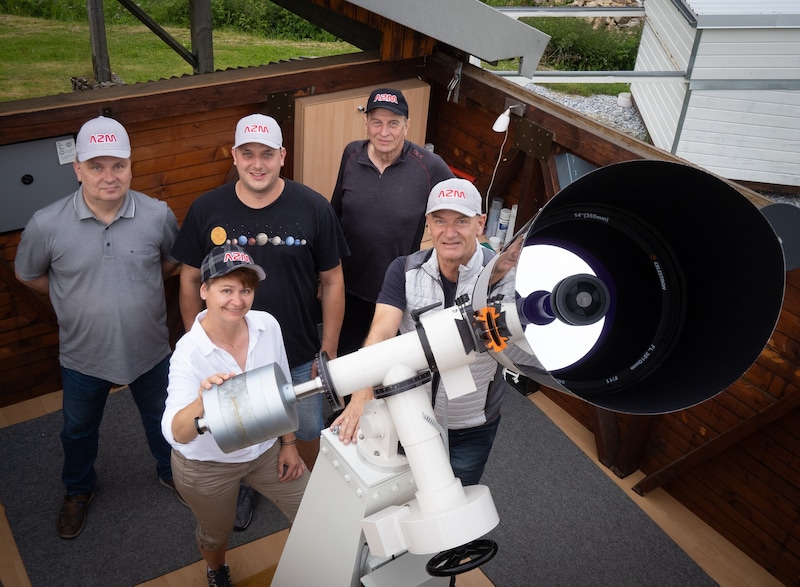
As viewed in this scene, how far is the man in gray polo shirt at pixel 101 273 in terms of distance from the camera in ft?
10.9

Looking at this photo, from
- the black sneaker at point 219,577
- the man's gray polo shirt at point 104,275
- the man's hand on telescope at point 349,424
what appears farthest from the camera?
the black sneaker at point 219,577

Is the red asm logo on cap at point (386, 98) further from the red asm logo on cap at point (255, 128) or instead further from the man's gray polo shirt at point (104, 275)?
the man's gray polo shirt at point (104, 275)

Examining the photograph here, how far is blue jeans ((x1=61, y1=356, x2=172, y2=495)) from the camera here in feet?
12.0

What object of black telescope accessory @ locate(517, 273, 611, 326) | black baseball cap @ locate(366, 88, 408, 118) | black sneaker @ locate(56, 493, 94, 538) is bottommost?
black sneaker @ locate(56, 493, 94, 538)

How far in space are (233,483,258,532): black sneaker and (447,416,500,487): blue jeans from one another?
4.29 ft

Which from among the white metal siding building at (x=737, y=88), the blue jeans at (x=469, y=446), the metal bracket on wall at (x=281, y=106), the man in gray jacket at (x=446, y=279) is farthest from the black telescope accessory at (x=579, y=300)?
the white metal siding building at (x=737, y=88)

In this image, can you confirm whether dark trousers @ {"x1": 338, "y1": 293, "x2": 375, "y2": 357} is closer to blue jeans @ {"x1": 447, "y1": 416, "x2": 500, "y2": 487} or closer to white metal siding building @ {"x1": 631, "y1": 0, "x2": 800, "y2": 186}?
blue jeans @ {"x1": 447, "y1": 416, "x2": 500, "y2": 487}

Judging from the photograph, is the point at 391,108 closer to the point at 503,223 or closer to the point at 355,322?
the point at 355,322

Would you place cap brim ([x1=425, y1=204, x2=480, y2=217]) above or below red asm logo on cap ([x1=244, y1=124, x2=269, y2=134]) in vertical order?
below

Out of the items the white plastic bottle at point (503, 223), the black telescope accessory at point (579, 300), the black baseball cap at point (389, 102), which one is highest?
the black telescope accessory at point (579, 300)

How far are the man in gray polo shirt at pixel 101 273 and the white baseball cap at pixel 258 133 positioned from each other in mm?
515

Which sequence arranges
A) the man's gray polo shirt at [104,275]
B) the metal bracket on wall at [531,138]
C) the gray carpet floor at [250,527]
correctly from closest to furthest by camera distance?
the man's gray polo shirt at [104,275], the gray carpet floor at [250,527], the metal bracket on wall at [531,138]

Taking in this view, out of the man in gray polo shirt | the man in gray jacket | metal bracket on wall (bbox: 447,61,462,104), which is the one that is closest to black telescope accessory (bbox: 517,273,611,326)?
the man in gray jacket

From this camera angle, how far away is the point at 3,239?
4258 mm
